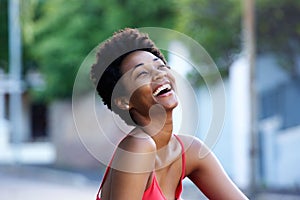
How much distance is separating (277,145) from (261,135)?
59 centimetres

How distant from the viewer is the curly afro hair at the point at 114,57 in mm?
1731

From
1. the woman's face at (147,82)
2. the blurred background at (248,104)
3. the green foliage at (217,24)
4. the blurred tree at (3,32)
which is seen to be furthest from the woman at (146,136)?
the blurred tree at (3,32)

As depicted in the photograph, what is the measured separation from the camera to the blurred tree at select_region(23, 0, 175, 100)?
2197 cm

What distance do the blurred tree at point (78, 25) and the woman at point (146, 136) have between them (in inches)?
780

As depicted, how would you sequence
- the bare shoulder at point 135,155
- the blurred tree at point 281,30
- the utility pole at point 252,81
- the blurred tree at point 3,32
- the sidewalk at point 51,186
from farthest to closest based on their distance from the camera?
the blurred tree at point 3,32 < the blurred tree at point 281,30 < the sidewalk at point 51,186 < the utility pole at point 252,81 < the bare shoulder at point 135,155

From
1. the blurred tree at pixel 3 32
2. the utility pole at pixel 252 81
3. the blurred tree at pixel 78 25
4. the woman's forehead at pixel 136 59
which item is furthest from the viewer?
the blurred tree at pixel 3 32

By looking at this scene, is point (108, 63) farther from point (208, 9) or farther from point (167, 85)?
point (208, 9)

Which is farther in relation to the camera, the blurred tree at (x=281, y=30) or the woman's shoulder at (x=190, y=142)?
the blurred tree at (x=281, y=30)

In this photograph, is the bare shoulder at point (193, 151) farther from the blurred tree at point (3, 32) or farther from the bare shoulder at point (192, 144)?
the blurred tree at point (3, 32)

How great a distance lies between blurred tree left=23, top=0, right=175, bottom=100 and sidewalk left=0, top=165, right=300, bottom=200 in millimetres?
3204

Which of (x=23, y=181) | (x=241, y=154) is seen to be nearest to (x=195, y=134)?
(x=241, y=154)

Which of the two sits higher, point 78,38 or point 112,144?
point 78,38

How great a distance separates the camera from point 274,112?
13.5 m

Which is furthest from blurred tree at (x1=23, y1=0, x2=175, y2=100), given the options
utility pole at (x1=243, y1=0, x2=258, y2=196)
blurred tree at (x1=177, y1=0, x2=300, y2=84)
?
utility pole at (x1=243, y1=0, x2=258, y2=196)
